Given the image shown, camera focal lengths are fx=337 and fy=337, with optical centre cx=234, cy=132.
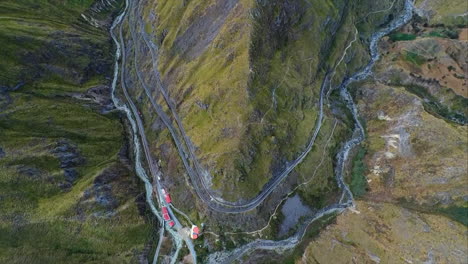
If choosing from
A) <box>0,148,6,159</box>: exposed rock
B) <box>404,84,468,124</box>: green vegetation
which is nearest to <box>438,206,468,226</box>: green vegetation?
<box>404,84,468,124</box>: green vegetation

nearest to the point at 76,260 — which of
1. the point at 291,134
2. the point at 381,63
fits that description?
the point at 291,134

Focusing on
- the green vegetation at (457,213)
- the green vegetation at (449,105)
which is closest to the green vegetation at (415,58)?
the green vegetation at (449,105)

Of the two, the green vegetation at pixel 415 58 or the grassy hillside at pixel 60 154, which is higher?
the green vegetation at pixel 415 58

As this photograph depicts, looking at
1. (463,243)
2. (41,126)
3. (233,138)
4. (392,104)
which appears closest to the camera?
(463,243)

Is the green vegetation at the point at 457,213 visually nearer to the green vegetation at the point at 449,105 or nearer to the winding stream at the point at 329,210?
the winding stream at the point at 329,210

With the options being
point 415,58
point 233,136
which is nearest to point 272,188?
point 233,136

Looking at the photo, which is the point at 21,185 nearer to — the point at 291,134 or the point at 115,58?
the point at 115,58
